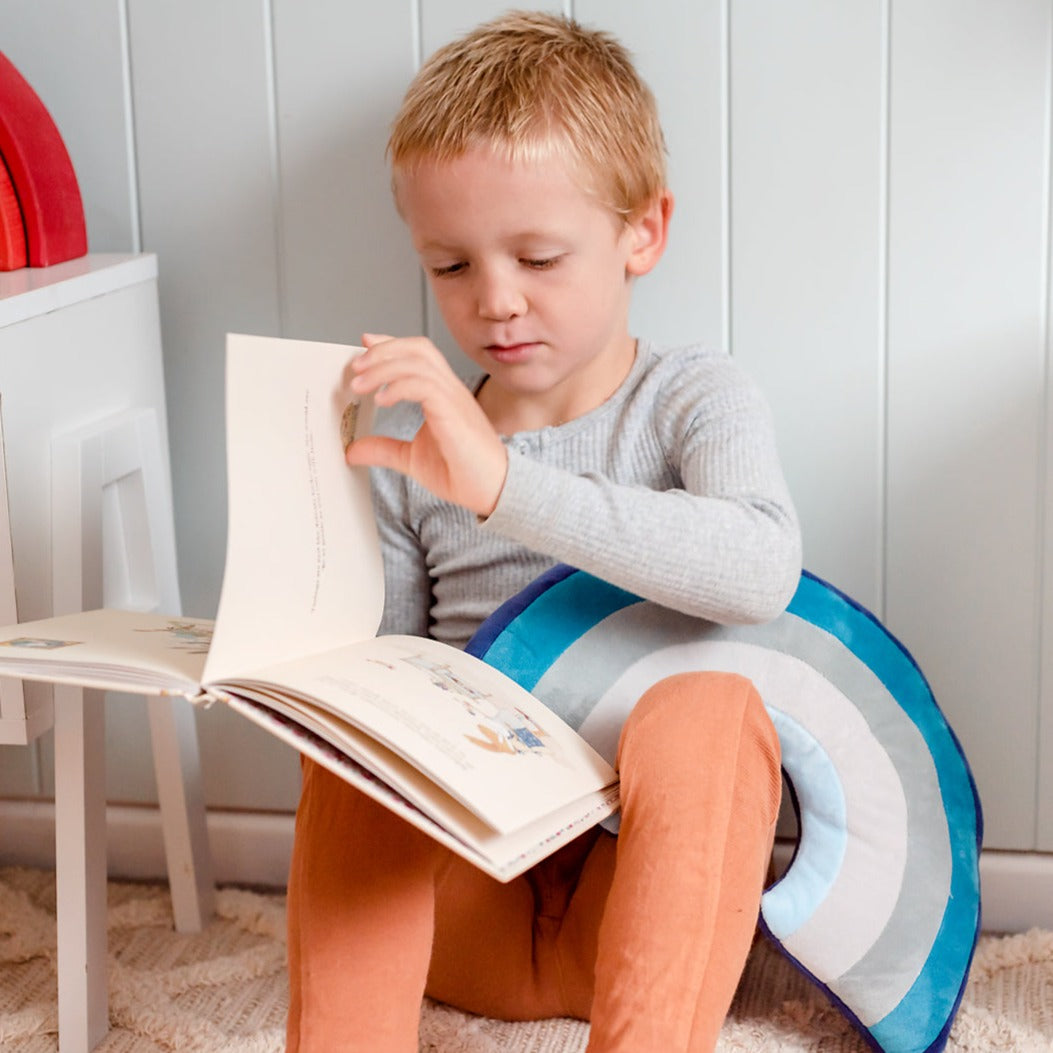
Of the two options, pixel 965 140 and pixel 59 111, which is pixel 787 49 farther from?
pixel 59 111

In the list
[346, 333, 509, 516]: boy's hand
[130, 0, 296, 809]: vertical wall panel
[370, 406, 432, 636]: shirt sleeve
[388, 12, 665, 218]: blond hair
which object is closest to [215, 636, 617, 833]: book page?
[346, 333, 509, 516]: boy's hand

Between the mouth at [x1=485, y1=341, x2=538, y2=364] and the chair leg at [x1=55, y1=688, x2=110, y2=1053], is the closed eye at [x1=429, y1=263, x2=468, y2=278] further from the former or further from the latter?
the chair leg at [x1=55, y1=688, x2=110, y2=1053]

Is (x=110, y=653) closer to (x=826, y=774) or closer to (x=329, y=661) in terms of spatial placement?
(x=329, y=661)

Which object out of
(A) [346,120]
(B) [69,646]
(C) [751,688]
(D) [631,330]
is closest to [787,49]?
(D) [631,330]

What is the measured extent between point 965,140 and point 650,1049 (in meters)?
0.71

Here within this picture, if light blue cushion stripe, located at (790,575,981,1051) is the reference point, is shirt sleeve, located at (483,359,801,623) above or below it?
above

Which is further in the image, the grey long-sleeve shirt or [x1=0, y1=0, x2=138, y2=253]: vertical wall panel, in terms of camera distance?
[x1=0, y1=0, x2=138, y2=253]: vertical wall panel

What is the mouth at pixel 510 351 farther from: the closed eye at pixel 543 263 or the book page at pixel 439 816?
the book page at pixel 439 816

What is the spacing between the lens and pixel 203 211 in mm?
1160

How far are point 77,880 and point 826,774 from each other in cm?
55

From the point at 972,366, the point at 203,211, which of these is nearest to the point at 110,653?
the point at 203,211

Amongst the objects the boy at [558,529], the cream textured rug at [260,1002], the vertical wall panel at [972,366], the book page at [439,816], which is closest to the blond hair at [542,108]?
the boy at [558,529]

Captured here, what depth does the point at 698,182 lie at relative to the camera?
107 cm

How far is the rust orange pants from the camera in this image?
718 millimetres
